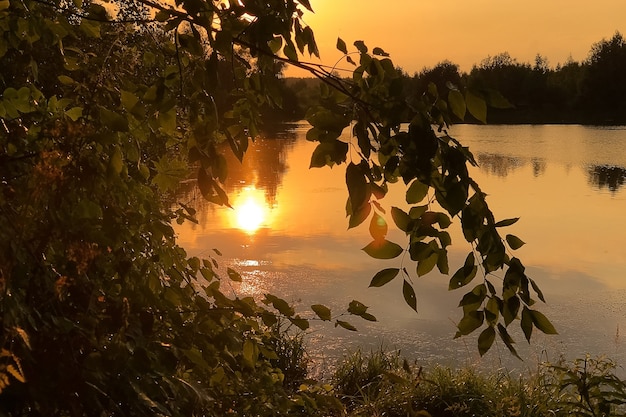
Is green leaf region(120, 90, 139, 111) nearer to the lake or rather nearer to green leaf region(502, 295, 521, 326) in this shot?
green leaf region(502, 295, 521, 326)

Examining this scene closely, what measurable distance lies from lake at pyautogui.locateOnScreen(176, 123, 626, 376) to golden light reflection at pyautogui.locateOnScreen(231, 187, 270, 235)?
36 millimetres

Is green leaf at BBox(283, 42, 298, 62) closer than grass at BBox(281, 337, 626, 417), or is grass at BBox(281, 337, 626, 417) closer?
green leaf at BBox(283, 42, 298, 62)

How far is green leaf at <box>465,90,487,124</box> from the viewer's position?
52.4 inches

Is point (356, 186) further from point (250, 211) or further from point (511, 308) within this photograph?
point (250, 211)

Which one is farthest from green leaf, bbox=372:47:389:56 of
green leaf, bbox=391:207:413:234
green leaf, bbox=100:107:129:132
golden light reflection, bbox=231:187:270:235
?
golden light reflection, bbox=231:187:270:235

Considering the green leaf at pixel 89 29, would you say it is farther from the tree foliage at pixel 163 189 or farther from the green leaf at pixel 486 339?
the green leaf at pixel 486 339

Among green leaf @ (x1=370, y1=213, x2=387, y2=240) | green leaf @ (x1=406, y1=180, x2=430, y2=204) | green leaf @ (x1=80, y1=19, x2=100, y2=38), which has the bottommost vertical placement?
green leaf @ (x1=370, y1=213, x2=387, y2=240)

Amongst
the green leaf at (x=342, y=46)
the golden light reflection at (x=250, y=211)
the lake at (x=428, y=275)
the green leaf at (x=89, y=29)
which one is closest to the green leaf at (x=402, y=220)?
the green leaf at (x=342, y=46)

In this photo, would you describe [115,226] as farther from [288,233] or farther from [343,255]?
[288,233]

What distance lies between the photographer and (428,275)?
10391 millimetres

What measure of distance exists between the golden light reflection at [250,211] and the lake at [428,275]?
0.12 feet

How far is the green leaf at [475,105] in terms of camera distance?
52.4 inches

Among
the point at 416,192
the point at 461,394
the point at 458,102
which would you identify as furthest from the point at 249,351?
the point at 461,394

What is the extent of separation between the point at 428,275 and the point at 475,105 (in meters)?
9.29
